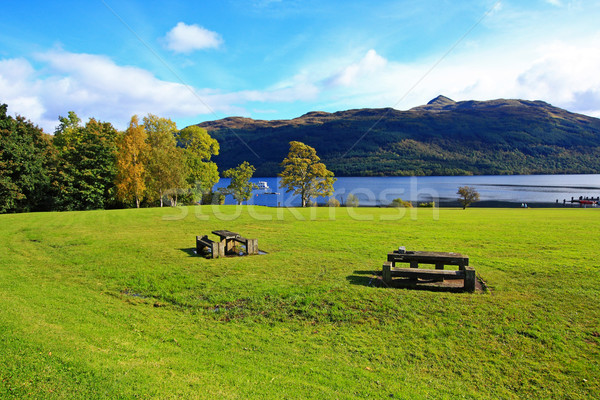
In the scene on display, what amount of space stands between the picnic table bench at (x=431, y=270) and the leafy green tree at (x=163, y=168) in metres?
37.3

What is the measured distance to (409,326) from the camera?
729 cm

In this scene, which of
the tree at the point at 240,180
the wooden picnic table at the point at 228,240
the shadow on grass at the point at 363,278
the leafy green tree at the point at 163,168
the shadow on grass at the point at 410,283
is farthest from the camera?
the tree at the point at 240,180

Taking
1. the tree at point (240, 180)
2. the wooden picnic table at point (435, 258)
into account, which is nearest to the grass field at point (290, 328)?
the wooden picnic table at point (435, 258)

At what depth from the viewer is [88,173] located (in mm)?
39562

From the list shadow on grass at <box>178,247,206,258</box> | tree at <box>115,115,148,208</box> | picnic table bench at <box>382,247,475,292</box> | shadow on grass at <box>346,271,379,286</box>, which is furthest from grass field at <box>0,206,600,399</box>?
tree at <box>115,115,148,208</box>

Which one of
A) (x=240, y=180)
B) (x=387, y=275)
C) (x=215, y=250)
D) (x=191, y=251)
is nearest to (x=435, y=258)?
(x=387, y=275)

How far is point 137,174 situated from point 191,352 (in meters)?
39.1

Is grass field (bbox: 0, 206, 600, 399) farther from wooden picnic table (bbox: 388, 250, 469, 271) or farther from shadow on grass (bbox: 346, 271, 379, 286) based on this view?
wooden picnic table (bbox: 388, 250, 469, 271)

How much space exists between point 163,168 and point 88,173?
8.32m

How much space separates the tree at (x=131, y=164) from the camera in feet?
132

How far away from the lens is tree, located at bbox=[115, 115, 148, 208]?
40.1 metres

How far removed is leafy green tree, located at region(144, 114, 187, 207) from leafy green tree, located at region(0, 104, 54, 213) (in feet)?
36.8

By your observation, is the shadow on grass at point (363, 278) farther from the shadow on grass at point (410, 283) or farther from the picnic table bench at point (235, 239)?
the picnic table bench at point (235, 239)

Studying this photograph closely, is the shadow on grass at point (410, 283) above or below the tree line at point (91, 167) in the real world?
below
